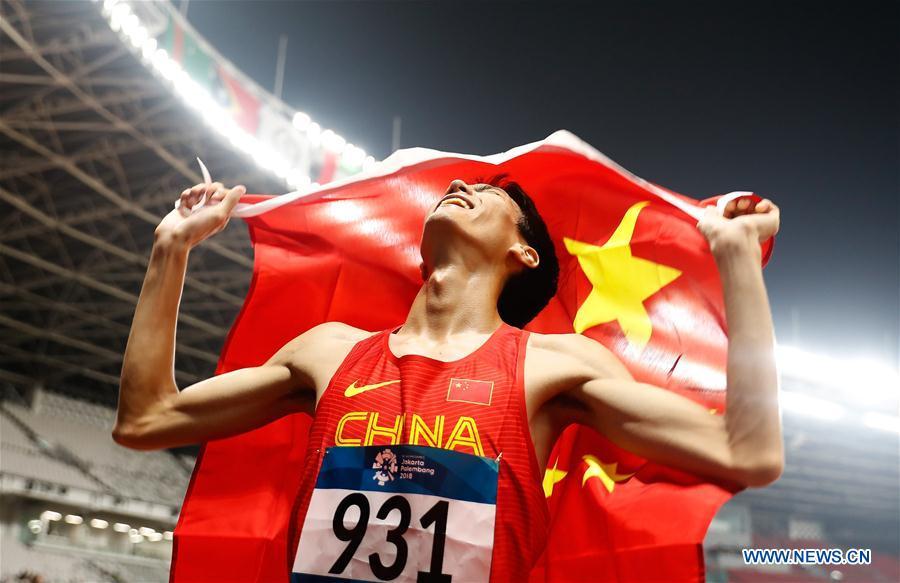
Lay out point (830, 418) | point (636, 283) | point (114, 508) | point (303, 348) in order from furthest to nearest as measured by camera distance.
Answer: point (830, 418) → point (114, 508) → point (636, 283) → point (303, 348)

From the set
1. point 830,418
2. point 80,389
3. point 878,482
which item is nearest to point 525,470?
point 830,418

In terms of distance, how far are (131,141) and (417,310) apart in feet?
42.6

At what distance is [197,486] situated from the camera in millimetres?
2303

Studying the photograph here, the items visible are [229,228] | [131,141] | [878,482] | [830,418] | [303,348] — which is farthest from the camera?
[878,482]

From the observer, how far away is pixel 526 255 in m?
2.37

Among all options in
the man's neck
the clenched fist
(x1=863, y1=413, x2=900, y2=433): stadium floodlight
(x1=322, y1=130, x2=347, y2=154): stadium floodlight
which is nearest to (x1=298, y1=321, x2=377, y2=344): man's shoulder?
the man's neck

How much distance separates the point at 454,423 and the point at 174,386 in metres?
0.81

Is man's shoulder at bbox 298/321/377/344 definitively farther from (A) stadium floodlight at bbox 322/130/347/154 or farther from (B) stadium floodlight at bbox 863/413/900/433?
(B) stadium floodlight at bbox 863/413/900/433

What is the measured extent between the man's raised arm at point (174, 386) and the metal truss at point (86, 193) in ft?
35.7

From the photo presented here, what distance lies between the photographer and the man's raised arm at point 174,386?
2104mm

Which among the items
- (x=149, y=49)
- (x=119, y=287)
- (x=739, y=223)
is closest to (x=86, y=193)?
(x=119, y=287)

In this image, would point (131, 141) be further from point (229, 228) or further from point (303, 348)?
point (303, 348)

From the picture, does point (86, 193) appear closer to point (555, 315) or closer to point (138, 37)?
point (138, 37)

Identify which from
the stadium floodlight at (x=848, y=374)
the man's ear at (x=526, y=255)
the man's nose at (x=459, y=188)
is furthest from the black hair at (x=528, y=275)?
the stadium floodlight at (x=848, y=374)
